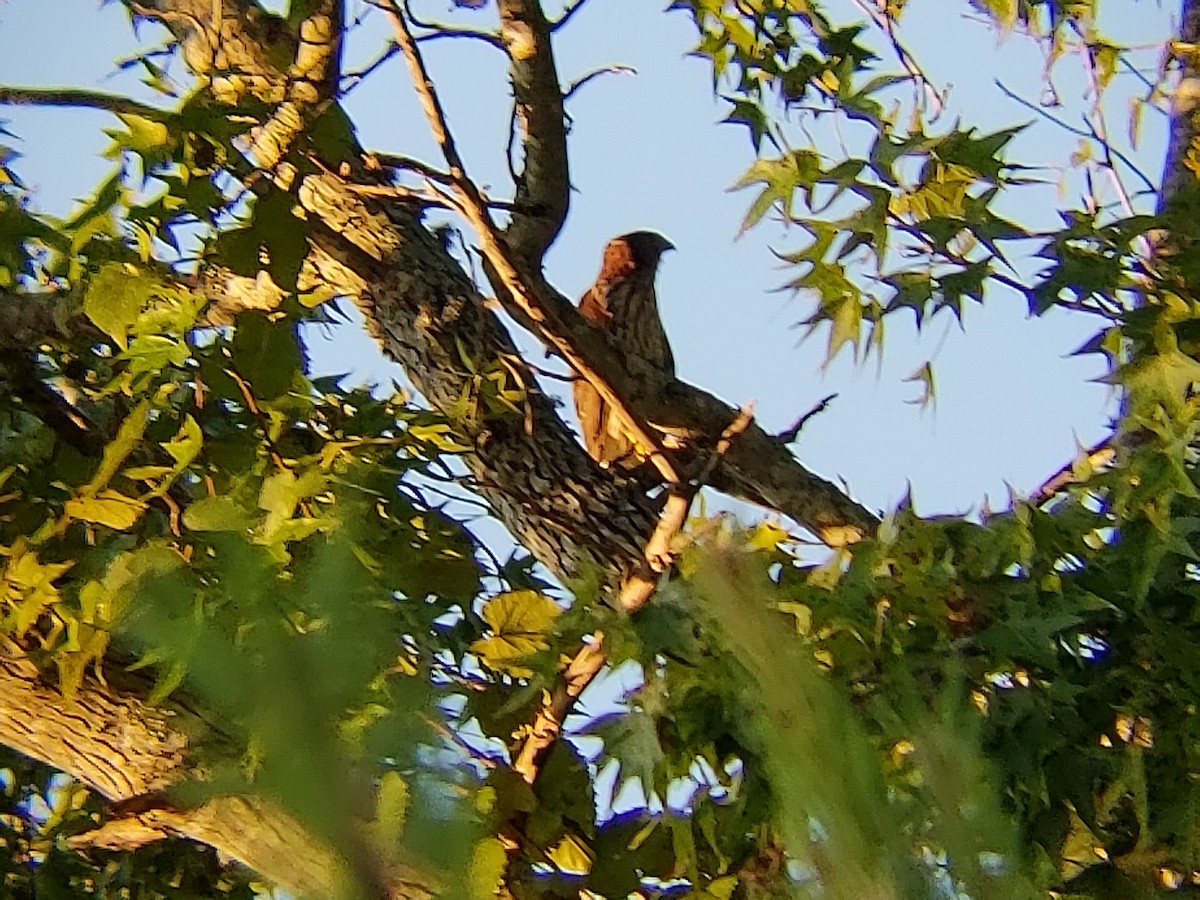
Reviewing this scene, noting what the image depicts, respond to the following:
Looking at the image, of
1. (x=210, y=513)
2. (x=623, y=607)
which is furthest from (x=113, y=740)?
(x=623, y=607)

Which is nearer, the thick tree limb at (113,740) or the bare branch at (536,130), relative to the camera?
the thick tree limb at (113,740)

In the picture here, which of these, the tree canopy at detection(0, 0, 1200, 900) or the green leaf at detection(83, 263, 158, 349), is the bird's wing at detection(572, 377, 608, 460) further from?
the green leaf at detection(83, 263, 158, 349)

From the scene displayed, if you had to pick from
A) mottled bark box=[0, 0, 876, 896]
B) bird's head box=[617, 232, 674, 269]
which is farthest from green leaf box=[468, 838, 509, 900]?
bird's head box=[617, 232, 674, 269]

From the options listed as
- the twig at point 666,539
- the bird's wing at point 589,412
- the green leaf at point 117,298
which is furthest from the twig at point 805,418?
the bird's wing at point 589,412

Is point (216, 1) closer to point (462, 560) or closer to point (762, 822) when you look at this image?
point (462, 560)

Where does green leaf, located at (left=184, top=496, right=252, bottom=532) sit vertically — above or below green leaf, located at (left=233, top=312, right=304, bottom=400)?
below

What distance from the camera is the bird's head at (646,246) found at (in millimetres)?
3605

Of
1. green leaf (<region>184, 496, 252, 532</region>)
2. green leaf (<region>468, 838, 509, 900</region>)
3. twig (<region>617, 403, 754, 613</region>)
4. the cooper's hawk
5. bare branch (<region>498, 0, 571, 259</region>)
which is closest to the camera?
green leaf (<region>468, 838, 509, 900</region>)

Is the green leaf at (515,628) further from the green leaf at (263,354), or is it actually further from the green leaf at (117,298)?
the green leaf at (117,298)

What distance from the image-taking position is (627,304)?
3482 mm

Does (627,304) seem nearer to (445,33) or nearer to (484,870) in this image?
(445,33)

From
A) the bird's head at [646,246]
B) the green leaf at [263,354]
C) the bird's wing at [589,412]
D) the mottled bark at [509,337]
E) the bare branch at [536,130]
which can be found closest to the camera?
the green leaf at [263,354]

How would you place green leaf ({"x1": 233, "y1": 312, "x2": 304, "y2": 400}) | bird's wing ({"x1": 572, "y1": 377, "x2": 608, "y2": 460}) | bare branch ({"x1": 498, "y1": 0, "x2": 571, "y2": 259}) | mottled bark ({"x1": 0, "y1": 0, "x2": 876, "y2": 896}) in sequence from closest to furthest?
green leaf ({"x1": 233, "y1": 312, "x2": 304, "y2": 400})
mottled bark ({"x1": 0, "y1": 0, "x2": 876, "y2": 896})
bare branch ({"x1": 498, "y1": 0, "x2": 571, "y2": 259})
bird's wing ({"x1": 572, "y1": 377, "x2": 608, "y2": 460})

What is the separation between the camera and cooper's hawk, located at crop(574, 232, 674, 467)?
3426mm
